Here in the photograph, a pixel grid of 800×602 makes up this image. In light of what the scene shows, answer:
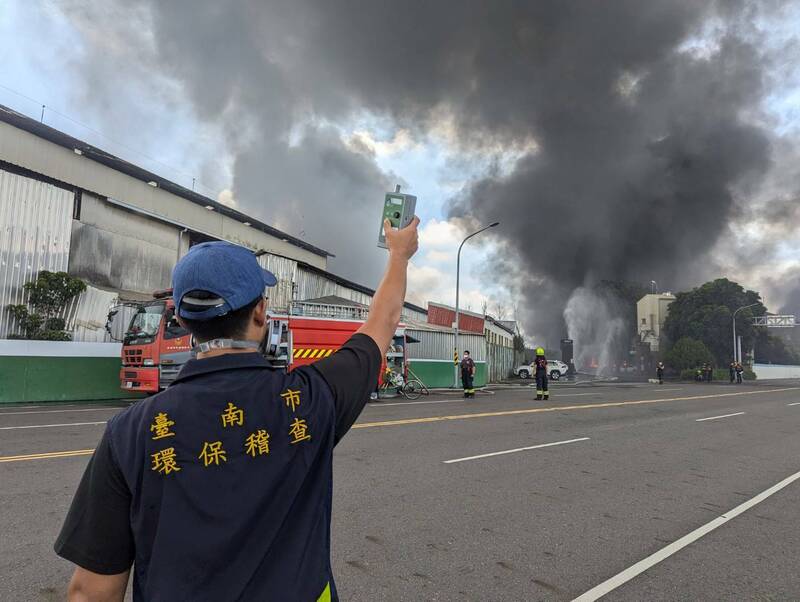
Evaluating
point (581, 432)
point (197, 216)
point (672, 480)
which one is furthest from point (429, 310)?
point (672, 480)

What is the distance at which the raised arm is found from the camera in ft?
5.83

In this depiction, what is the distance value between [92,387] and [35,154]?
32.8 feet

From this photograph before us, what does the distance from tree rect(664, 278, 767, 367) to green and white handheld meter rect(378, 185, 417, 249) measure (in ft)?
227

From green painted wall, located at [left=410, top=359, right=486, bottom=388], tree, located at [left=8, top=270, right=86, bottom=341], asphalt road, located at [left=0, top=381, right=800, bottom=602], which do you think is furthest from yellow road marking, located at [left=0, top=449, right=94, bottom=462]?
green painted wall, located at [left=410, top=359, right=486, bottom=388]

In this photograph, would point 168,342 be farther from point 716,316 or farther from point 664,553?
point 716,316

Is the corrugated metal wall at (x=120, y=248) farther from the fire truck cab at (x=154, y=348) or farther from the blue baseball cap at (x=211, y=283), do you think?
the blue baseball cap at (x=211, y=283)

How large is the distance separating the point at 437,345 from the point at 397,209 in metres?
24.6

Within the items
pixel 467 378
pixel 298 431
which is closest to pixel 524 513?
pixel 298 431

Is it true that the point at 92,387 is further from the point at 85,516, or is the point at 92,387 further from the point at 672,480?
the point at 85,516

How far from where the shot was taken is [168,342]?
1351cm

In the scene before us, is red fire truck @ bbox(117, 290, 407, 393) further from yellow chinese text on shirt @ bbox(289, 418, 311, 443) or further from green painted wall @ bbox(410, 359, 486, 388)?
yellow chinese text on shirt @ bbox(289, 418, 311, 443)

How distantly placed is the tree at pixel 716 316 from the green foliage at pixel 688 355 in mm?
6150

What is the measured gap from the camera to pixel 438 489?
6207 mm

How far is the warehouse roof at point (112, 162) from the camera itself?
64.0 feet
